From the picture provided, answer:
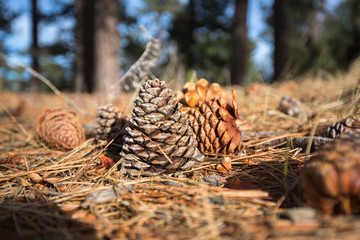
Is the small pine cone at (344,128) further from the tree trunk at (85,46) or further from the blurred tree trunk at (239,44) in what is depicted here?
the tree trunk at (85,46)

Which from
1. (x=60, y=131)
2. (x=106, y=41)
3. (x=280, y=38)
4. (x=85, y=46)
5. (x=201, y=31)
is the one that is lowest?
(x=60, y=131)

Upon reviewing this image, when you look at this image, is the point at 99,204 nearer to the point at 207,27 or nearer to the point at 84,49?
the point at 84,49

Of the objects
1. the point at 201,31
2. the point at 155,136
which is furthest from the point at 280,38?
the point at 201,31

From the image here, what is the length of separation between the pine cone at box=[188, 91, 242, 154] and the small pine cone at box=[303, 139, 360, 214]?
1.67ft

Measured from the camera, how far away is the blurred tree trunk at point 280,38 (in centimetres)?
548

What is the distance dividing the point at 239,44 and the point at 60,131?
5.25m

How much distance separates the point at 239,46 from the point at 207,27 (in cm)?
634

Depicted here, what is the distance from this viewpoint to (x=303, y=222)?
23.3 inches

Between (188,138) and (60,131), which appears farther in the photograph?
(60,131)

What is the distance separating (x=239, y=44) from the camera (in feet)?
18.7

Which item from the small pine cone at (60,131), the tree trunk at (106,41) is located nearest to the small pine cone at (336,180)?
the small pine cone at (60,131)

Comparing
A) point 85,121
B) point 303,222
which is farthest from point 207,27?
point 303,222

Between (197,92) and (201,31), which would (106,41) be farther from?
(201,31)

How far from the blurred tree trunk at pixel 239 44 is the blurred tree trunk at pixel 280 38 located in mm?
785
